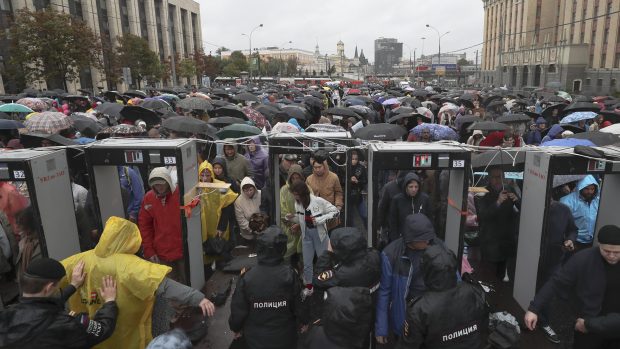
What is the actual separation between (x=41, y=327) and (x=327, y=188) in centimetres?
422

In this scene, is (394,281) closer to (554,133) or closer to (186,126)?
(186,126)

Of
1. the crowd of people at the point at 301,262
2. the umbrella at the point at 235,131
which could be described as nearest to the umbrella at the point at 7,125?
the crowd of people at the point at 301,262

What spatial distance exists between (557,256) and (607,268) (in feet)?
5.18

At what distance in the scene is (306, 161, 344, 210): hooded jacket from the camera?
6441 millimetres

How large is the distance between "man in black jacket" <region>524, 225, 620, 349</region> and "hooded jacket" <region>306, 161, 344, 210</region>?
3050 millimetres

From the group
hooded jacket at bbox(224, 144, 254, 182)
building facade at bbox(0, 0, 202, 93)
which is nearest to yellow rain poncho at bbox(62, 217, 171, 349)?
hooded jacket at bbox(224, 144, 254, 182)

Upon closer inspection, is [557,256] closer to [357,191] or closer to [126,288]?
[357,191]

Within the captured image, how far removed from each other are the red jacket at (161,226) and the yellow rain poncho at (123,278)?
1.62m

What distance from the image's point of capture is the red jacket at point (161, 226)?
536 cm

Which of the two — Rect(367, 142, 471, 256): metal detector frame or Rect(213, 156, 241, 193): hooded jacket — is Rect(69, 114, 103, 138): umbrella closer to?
Rect(213, 156, 241, 193): hooded jacket

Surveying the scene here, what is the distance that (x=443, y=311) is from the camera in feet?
10.3

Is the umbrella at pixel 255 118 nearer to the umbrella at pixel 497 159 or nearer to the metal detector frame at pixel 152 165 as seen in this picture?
the metal detector frame at pixel 152 165

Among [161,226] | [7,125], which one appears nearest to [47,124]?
[7,125]

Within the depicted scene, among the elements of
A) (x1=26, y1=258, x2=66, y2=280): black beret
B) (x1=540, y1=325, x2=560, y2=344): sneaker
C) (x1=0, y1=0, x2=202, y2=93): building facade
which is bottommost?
(x1=540, y1=325, x2=560, y2=344): sneaker
